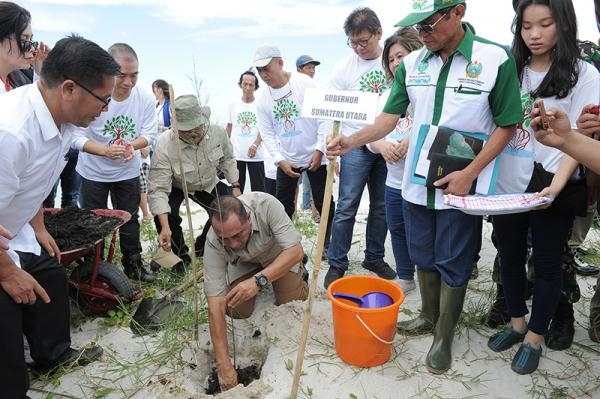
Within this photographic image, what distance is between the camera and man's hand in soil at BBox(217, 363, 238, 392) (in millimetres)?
2521

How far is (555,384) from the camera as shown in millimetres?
2408

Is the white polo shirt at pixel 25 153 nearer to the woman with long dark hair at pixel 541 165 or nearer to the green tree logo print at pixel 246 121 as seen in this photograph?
the woman with long dark hair at pixel 541 165

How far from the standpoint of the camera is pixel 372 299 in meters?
2.59

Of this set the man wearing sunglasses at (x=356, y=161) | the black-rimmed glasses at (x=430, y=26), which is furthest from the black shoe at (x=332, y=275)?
the black-rimmed glasses at (x=430, y=26)

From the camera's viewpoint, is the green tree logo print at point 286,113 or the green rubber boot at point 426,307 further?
the green tree logo print at point 286,113

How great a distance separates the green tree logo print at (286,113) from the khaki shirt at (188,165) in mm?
551

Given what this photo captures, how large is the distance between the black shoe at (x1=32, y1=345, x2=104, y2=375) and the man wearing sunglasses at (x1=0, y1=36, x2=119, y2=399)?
1.39ft

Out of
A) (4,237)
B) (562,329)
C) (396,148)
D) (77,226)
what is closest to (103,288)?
(77,226)

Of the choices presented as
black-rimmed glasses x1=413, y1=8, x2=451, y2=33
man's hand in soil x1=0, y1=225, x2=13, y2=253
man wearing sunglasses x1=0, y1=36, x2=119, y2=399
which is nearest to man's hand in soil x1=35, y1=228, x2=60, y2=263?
man wearing sunglasses x1=0, y1=36, x2=119, y2=399

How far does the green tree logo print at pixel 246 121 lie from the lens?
5.85 m

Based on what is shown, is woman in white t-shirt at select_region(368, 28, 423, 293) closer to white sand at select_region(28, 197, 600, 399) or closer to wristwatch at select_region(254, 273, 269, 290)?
white sand at select_region(28, 197, 600, 399)

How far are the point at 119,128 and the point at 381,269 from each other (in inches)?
101

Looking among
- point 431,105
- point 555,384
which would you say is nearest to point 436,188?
point 431,105

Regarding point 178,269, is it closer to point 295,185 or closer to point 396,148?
point 295,185
